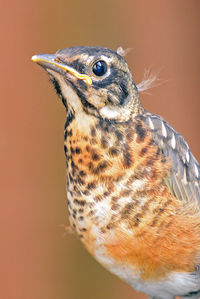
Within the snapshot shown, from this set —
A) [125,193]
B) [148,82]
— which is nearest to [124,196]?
[125,193]

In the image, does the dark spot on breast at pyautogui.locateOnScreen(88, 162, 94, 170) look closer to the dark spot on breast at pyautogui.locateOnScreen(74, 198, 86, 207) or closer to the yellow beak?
the dark spot on breast at pyautogui.locateOnScreen(74, 198, 86, 207)

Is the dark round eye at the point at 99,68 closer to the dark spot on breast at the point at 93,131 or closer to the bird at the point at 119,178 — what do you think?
the bird at the point at 119,178

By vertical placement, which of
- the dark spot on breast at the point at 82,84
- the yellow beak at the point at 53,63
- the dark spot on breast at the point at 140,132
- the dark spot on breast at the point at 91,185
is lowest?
the dark spot on breast at the point at 91,185

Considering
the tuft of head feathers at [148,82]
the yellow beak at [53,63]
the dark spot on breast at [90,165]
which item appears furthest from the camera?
the tuft of head feathers at [148,82]

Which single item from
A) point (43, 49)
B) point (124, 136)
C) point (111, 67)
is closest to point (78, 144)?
point (124, 136)

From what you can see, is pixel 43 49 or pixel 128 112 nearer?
pixel 128 112

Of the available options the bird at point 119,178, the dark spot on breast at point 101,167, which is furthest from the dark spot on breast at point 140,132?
the dark spot on breast at point 101,167

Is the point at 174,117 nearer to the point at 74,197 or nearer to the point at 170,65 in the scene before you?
the point at 170,65
